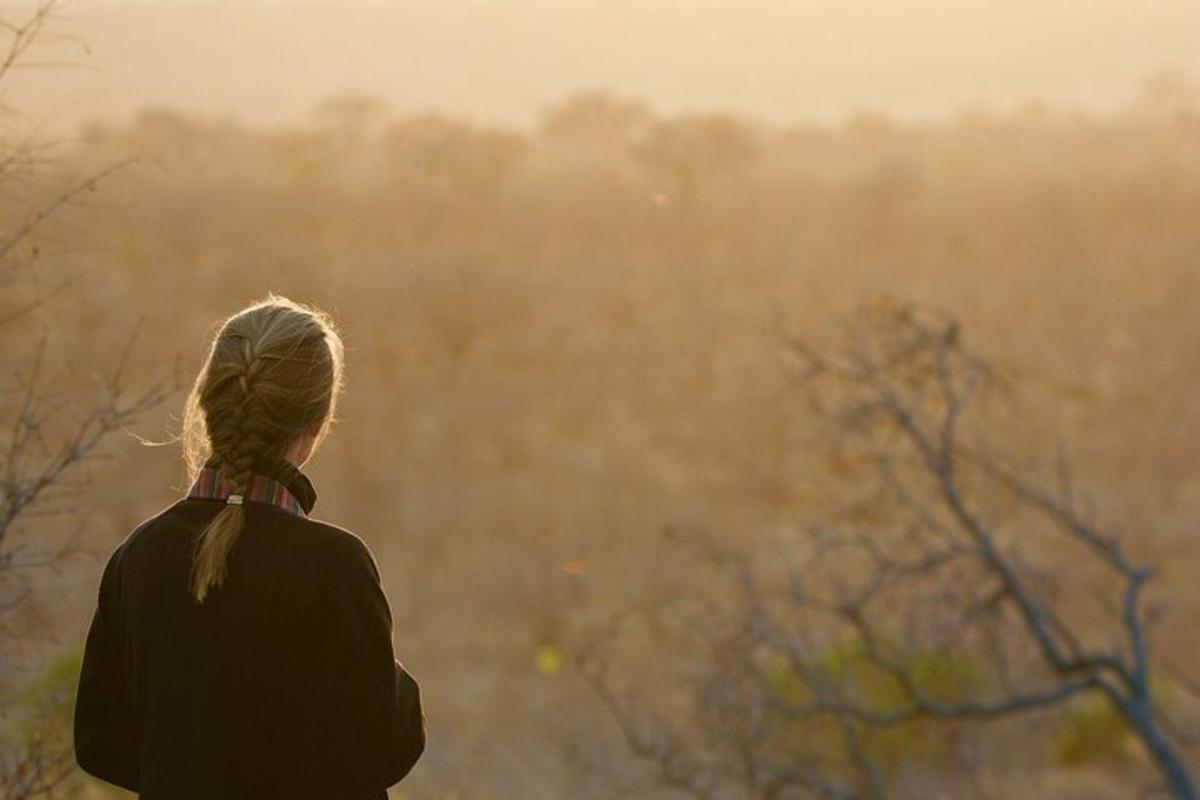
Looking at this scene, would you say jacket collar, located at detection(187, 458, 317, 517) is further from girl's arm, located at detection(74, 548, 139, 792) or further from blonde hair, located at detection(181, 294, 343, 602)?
girl's arm, located at detection(74, 548, 139, 792)

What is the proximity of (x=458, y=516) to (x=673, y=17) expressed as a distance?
233 feet

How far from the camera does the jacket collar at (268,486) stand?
83.7 inches

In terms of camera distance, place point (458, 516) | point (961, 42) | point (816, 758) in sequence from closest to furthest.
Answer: point (816, 758), point (458, 516), point (961, 42)

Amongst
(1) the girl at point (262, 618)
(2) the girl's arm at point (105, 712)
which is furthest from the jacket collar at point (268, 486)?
(2) the girl's arm at point (105, 712)

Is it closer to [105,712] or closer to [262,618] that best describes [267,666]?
[262,618]

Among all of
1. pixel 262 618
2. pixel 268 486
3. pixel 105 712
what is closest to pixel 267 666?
pixel 262 618

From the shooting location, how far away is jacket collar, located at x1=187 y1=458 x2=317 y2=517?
2.12 meters

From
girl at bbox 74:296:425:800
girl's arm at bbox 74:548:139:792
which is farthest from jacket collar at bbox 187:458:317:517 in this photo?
girl's arm at bbox 74:548:139:792

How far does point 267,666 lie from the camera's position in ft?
6.86

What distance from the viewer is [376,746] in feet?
6.99

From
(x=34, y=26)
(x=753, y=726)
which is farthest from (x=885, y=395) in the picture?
(x=34, y=26)

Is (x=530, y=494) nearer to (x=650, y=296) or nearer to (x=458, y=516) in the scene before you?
(x=458, y=516)

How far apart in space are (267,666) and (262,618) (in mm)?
61

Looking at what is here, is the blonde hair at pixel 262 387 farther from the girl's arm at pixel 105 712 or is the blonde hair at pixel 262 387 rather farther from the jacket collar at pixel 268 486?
the girl's arm at pixel 105 712
